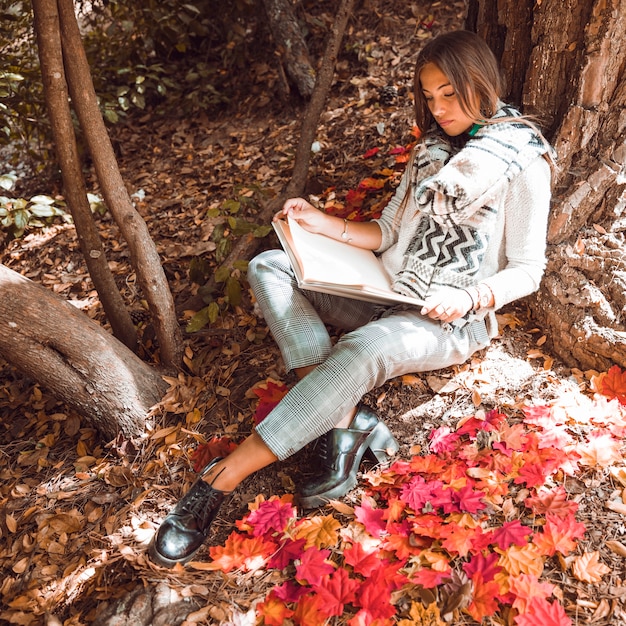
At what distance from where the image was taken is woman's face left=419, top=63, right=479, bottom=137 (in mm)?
1844

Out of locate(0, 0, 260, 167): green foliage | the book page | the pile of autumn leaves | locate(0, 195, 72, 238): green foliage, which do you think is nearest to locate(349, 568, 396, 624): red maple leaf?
the pile of autumn leaves

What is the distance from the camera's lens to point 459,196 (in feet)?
5.94

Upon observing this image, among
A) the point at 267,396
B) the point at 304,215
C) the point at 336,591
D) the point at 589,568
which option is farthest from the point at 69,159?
the point at 589,568

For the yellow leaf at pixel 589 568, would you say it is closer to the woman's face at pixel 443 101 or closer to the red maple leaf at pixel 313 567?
the red maple leaf at pixel 313 567

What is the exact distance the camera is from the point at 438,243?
6.54ft

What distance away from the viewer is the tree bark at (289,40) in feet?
12.1

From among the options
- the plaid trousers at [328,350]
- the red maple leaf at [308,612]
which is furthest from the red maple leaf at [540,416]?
the red maple leaf at [308,612]

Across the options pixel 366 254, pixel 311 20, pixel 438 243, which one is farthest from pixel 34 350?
pixel 311 20

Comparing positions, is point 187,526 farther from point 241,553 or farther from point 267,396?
point 267,396

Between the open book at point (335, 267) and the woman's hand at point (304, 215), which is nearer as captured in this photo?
the open book at point (335, 267)

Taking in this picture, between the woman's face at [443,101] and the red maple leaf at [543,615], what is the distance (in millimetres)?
1510

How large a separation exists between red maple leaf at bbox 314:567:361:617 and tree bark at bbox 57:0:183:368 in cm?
121

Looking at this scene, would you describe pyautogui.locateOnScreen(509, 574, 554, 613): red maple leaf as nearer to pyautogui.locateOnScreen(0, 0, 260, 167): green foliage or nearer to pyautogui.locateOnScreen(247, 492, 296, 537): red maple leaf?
pyautogui.locateOnScreen(247, 492, 296, 537): red maple leaf

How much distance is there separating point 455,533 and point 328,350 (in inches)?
29.6
